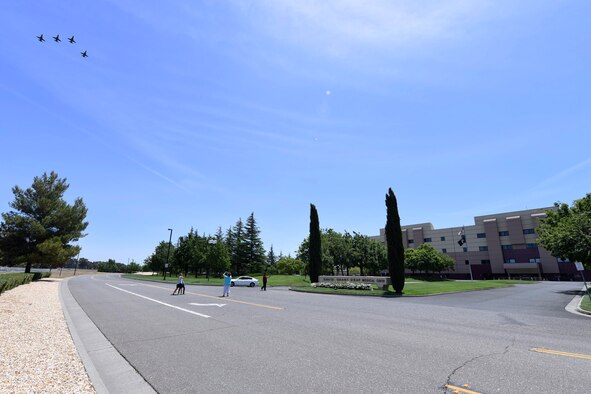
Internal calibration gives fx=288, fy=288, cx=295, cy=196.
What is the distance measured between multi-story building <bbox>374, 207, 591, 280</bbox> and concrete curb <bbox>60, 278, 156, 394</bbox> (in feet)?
197

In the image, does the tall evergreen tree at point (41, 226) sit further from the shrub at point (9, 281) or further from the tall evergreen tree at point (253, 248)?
the tall evergreen tree at point (253, 248)

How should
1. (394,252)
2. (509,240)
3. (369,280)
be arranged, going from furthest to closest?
(509,240) < (369,280) < (394,252)

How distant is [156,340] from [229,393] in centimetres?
441

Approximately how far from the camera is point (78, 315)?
11.8m

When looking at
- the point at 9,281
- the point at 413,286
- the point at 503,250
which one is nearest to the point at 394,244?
the point at 413,286

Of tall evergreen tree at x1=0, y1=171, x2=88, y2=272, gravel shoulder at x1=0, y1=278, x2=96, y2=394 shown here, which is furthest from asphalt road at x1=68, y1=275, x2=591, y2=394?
tall evergreen tree at x1=0, y1=171, x2=88, y2=272

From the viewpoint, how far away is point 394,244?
25219mm

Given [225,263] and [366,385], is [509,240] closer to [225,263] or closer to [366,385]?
[225,263]

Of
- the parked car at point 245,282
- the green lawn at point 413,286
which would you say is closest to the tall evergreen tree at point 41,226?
the green lawn at point 413,286

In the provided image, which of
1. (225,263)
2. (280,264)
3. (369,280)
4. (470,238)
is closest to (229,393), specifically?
(369,280)

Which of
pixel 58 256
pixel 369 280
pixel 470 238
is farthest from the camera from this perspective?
pixel 470 238

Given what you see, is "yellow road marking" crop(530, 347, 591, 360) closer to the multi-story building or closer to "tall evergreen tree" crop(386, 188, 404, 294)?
"tall evergreen tree" crop(386, 188, 404, 294)

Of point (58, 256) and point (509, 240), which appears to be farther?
point (509, 240)

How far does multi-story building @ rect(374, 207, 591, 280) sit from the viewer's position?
57.9 metres
